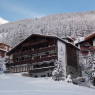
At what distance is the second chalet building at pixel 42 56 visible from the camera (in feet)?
136

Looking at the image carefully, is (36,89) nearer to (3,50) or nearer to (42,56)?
(42,56)

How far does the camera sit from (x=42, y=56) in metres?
43.8

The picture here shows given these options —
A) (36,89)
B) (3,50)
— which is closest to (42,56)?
(3,50)

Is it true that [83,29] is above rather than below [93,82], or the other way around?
above

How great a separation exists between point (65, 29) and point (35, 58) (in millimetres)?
97173

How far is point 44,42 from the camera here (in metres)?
43.2

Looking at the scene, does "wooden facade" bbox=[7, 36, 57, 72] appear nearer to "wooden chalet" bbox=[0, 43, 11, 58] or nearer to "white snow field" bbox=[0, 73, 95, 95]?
"wooden chalet" bbox=[0, 43, 11, 58]

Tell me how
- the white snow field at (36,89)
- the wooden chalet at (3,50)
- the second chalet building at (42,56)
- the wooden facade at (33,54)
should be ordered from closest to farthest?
the white snow field at (36,89)
the second chalet building at (42,56)
the wooden facade at (33,54)
the wooden chalet at (3,50)

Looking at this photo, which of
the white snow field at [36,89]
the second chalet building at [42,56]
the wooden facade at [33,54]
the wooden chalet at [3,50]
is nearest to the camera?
the white snow field at [36,89]

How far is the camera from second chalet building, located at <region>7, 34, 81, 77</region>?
136 feet

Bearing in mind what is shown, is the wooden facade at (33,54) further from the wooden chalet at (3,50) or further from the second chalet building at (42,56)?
the wooden chalet at (3,50)

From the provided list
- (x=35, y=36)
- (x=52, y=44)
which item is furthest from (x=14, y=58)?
(x=52, y=44)

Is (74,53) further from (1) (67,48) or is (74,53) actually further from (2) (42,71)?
(2) (42,71)

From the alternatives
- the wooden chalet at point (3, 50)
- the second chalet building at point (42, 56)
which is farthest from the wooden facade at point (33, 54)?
the wooden chalet at point (3, 50)
